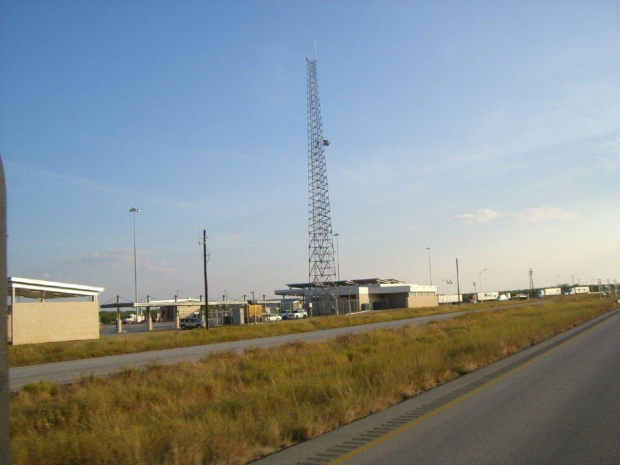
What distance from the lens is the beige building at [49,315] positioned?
4088 centimetres

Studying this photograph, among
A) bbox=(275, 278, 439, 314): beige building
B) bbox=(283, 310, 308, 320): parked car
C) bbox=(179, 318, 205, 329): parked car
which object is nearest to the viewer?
bbox=(179, 318, 205, 329): parked car

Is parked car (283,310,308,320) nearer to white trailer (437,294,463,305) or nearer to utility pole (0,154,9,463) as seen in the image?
white trailer (437,294,463,305)

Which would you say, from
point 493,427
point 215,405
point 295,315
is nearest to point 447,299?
point 295,315

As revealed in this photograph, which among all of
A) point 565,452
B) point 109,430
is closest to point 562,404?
point 565,452

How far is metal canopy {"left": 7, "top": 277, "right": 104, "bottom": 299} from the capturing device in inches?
1615

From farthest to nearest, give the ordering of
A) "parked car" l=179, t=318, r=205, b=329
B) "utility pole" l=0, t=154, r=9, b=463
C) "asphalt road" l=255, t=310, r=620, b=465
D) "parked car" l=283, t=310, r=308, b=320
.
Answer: "parked car" l=283, t=310, r=308, b=320, "parked car" l=179, t=318, r=205, b=329, "asphalt road" l=255, t=310, r=620, b=465, "utility pole" l=0, t=154, r=9, b=463

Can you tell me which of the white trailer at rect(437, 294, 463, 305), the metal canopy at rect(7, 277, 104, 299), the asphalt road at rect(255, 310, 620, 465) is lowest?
the white trailer at rect(437, 294, 463, 305)

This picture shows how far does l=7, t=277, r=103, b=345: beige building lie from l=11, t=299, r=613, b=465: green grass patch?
28.2 metres

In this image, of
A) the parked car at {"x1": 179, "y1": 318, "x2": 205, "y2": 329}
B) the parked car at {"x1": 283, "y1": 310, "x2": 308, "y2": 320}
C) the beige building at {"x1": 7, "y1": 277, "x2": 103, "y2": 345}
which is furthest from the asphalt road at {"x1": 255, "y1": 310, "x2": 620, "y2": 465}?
the parked car at {"x1": 283, "y1": 310, "x2": 308, "y2": 320}

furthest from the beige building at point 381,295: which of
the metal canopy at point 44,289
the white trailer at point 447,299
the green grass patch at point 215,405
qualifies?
the green grass patch at point 215,405

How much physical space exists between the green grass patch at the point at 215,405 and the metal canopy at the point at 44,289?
28.3m

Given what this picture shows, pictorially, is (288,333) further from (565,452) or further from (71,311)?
(565,452)

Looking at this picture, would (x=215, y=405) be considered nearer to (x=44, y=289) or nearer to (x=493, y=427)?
(x=493, y=427)

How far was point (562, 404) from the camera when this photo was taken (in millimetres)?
10383
